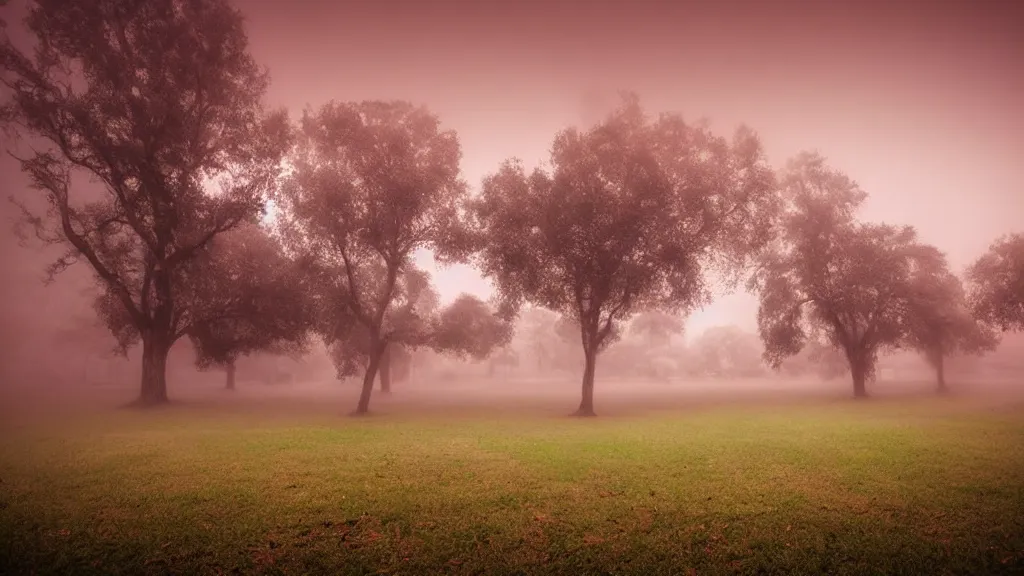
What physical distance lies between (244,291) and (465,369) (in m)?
85.1

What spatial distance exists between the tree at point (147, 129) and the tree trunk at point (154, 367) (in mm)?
82

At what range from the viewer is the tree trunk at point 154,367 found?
34656 mm

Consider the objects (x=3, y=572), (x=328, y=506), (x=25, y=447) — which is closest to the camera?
(x=3, y=572)

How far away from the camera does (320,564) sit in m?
8.12

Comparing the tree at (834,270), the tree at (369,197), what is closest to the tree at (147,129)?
the tree at (369,197)

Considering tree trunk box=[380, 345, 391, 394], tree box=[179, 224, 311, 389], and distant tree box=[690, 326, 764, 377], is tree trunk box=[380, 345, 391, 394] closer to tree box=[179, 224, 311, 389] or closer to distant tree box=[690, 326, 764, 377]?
tree box=[179, 224, 311, 389]

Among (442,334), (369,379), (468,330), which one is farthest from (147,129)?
(468,330)

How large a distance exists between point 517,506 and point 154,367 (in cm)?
3824

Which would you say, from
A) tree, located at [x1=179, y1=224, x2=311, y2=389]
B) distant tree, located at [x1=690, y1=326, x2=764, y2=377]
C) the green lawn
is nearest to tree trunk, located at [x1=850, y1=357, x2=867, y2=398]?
the green lawn

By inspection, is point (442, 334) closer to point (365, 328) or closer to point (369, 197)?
point (365, 328)

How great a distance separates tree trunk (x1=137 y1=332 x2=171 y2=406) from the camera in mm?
34656

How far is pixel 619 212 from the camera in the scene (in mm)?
30906

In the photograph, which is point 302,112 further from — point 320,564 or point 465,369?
point 465,369

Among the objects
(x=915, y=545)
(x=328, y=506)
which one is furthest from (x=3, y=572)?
(x=915, y=545)
